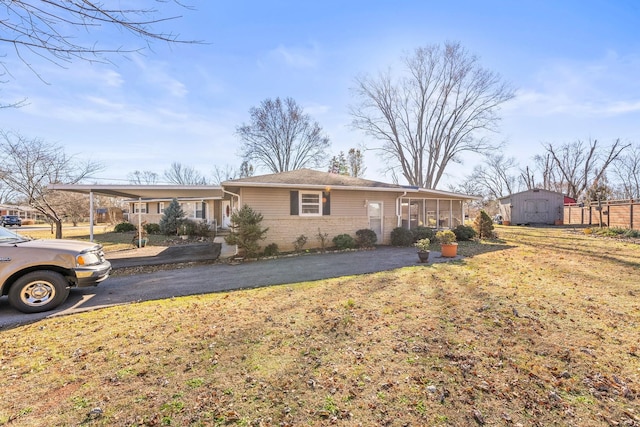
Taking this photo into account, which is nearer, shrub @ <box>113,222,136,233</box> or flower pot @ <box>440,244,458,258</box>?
flower pot @ <box>440,244,458,258</box>

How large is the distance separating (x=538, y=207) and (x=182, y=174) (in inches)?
1970

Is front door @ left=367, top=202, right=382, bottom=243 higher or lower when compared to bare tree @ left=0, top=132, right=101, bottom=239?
lower

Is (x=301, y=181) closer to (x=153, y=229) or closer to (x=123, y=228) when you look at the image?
(x=153, y=229)

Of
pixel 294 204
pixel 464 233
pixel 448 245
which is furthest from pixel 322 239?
pixel 464 233

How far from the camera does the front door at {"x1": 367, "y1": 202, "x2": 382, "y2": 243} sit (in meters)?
13.8

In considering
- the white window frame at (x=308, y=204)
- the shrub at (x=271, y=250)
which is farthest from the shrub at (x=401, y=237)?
the shrub at (x=271, y=250)

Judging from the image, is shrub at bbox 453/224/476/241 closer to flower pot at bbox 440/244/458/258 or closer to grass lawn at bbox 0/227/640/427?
flower pot at bbox 440/244/458/258

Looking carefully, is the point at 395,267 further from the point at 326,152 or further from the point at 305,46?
the point at 326,152

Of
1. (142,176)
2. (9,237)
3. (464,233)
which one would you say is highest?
(142,176)

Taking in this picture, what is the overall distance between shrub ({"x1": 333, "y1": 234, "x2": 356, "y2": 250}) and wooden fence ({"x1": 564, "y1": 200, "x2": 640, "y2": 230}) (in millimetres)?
15949

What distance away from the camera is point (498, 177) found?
45469 millimetres

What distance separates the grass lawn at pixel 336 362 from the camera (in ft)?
7.55

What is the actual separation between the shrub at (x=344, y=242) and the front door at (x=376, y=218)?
198cm

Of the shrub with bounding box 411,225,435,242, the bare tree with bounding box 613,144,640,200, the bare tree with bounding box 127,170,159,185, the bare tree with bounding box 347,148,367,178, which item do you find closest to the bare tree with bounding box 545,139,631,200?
the bare tree with bounding box 613,144,640,200
